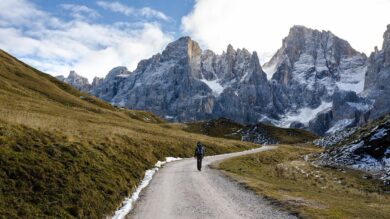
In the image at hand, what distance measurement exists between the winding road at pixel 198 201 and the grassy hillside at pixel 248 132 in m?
145

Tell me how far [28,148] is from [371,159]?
1464 inches

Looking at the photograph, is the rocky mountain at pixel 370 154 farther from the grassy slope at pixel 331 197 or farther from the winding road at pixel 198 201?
the winding road at pixel 198 201

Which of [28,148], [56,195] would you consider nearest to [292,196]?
[56,195]

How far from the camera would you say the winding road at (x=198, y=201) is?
18172mm

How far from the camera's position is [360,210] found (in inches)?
739

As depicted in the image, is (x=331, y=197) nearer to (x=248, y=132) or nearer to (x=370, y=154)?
(x=370, y=154)

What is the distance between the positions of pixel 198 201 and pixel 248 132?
165m

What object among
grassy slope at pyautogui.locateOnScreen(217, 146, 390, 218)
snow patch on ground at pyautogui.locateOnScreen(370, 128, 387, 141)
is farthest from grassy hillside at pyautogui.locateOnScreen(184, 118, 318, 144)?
grassy slope at pyautogui.locateOnScreen(217, 146, 390, 218)

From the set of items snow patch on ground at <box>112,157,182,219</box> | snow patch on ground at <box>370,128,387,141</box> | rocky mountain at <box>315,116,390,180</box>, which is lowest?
snow patch on ground at <box>112,157,182,219</box>

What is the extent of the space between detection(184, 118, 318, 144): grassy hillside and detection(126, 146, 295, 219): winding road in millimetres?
145462

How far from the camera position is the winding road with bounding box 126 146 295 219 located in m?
18.2

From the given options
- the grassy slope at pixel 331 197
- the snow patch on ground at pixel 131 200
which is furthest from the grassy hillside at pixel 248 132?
the snow patch on ground at pixel 131 200

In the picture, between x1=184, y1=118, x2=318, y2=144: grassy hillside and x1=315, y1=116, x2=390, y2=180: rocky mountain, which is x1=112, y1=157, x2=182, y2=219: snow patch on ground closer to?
x1=315, y1=116, x2=390, y2=180: rocky mountain

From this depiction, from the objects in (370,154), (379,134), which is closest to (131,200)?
(370,154)
